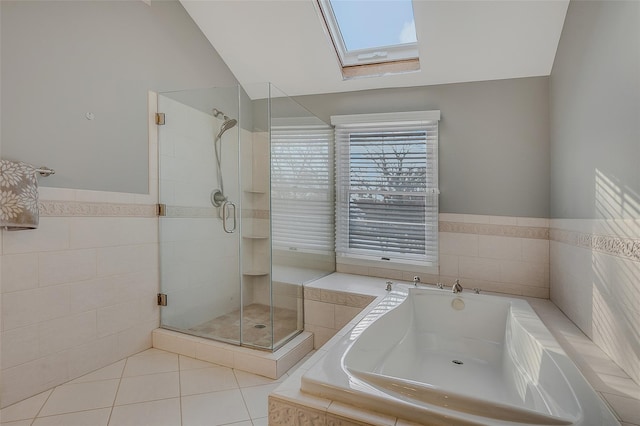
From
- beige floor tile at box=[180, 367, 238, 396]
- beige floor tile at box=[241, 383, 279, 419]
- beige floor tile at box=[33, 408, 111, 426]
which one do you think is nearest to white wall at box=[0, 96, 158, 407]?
beige floor tile at box=[33, 408, 111, 426]

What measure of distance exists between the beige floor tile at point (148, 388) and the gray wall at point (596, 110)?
2.43 meters

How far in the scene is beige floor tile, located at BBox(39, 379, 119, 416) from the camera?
1739 mm

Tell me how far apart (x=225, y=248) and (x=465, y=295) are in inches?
70.1

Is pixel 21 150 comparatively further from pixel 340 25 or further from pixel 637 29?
pixel 637 29

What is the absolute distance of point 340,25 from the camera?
276cm

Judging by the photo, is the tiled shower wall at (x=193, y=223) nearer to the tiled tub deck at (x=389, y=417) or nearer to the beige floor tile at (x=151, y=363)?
the beige floor tile at (x=151, y=363)

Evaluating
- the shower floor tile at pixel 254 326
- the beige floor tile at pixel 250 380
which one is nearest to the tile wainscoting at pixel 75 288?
the shower floor tile at pixel 254 326

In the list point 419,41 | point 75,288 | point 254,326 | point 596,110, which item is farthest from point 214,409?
point 419,41

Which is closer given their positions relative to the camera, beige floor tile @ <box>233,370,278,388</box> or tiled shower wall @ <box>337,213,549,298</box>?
beige floor tile @ <box>233,370,278,388</box>

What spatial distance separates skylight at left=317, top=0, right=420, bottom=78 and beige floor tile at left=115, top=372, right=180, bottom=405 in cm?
269

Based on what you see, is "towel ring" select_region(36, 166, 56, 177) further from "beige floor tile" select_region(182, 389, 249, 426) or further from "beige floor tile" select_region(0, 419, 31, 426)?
"beige floor tile" select_region(182, 389, 249, 426)

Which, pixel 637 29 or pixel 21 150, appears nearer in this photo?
pixel 637 29

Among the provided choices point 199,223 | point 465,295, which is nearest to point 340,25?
point 199,223

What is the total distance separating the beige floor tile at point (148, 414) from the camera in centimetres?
166
